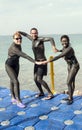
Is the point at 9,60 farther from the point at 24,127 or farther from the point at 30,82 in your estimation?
the point at 30,82

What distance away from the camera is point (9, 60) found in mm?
7867

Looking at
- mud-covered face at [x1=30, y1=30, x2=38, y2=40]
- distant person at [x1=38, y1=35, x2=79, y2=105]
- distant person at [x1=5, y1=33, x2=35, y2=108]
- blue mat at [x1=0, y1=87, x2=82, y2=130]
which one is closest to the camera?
blue mat at [x1=0, y1=87, x2=82, y2=130]

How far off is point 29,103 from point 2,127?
1.80 meters

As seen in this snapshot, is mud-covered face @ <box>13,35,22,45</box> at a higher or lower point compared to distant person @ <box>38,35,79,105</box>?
higher

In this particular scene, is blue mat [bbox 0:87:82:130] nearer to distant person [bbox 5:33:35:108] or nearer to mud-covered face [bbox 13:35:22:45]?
distant person [bbox 5:33:35:108]

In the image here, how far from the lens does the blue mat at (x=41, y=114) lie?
6.25 metres

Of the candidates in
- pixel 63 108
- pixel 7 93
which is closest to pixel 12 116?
pixel 63 108

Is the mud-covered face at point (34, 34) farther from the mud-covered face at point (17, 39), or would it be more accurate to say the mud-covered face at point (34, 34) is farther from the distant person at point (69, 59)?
the distant person at point (69, 59)

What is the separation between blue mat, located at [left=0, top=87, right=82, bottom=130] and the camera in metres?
6.25

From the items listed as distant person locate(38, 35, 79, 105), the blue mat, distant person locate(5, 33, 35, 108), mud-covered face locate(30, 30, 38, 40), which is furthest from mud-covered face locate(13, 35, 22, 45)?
the blue mat

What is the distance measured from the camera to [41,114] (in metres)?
6.98

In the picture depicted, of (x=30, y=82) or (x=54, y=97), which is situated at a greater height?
(x=54, y=97)

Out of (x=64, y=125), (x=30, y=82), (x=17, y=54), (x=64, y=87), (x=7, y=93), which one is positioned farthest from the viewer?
(x=30, y=82)

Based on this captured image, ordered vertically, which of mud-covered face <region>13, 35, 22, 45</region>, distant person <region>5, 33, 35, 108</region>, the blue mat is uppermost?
mud-covered face <region>13, 35, 22, 45</region>
